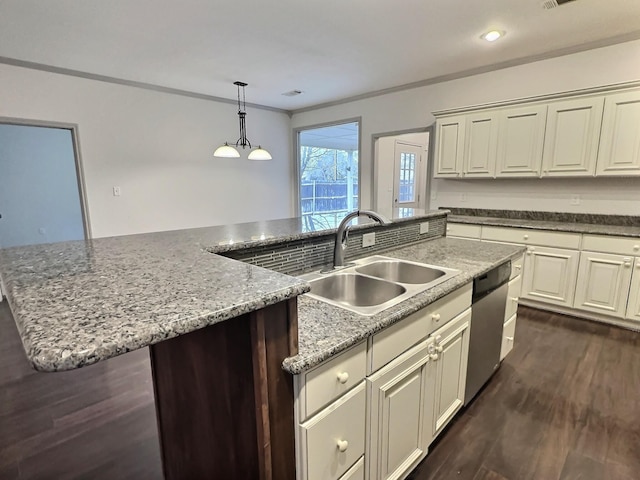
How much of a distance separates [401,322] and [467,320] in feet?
2.18

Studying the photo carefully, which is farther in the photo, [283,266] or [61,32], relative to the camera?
[61,32]

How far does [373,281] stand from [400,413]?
1.95ft

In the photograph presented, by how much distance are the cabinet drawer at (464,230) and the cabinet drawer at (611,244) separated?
93 centimetres

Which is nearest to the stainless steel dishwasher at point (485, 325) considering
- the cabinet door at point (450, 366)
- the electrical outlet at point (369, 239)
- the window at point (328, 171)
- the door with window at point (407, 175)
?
the cabinet door at point (450, 366)

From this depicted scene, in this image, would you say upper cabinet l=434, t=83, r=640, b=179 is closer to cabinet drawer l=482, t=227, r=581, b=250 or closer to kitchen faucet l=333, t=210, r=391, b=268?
cabinet drawer l=482, t=227, r=581, b=250

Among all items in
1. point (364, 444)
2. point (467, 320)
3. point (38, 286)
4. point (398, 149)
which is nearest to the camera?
point (38, 286)

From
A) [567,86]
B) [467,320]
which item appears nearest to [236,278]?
[467,320]

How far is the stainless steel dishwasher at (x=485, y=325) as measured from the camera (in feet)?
5.86

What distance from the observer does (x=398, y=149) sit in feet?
20.2

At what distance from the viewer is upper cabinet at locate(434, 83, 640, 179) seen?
288 centimetres

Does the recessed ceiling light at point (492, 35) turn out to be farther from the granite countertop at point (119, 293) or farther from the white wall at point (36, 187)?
the white wall at point (36, 187)

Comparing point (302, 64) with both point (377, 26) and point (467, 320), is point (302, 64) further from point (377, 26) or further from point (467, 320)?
point (467, 320)

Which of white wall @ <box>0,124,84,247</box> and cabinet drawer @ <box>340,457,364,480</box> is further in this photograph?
white wall @ <box>0,124,84,247</box>

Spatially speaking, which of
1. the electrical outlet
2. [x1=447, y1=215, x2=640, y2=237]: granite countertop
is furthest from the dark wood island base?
[x1=447, y1=215, x2=640, y2=237]: granite countertop
